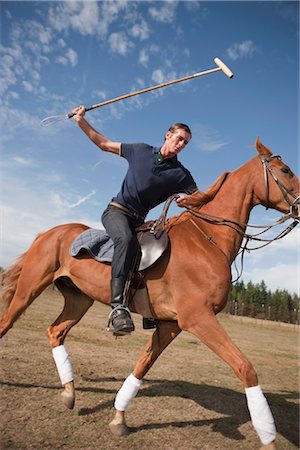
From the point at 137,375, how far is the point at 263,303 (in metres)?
94.9

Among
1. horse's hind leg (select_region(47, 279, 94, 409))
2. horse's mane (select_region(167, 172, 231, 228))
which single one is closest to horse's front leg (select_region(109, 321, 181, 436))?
horse's hind leg (select_region(47, 279, 94, 409))

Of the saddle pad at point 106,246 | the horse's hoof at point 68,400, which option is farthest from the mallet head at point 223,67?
the horse's hoof at point 68,400

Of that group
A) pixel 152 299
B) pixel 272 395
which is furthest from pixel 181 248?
pixel 272 395

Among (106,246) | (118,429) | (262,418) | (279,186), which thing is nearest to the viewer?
(262,418)

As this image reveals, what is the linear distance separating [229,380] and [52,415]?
16.2ft

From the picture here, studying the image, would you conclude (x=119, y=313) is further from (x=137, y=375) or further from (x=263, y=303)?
(x=263, y=303)

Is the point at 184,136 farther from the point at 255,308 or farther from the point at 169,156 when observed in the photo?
the point at 255,308

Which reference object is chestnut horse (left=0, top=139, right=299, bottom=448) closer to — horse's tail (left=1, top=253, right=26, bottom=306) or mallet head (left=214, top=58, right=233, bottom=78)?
horse's tail (left=1, top=253, right=26, bottom=306)

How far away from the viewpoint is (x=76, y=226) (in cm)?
578

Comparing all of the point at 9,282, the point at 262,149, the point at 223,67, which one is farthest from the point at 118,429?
the point at 223,67

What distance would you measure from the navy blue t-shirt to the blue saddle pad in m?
0.58

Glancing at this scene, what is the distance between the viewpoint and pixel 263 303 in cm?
9288

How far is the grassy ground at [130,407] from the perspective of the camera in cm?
434

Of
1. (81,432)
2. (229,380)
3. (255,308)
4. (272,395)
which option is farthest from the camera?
(255,308)
